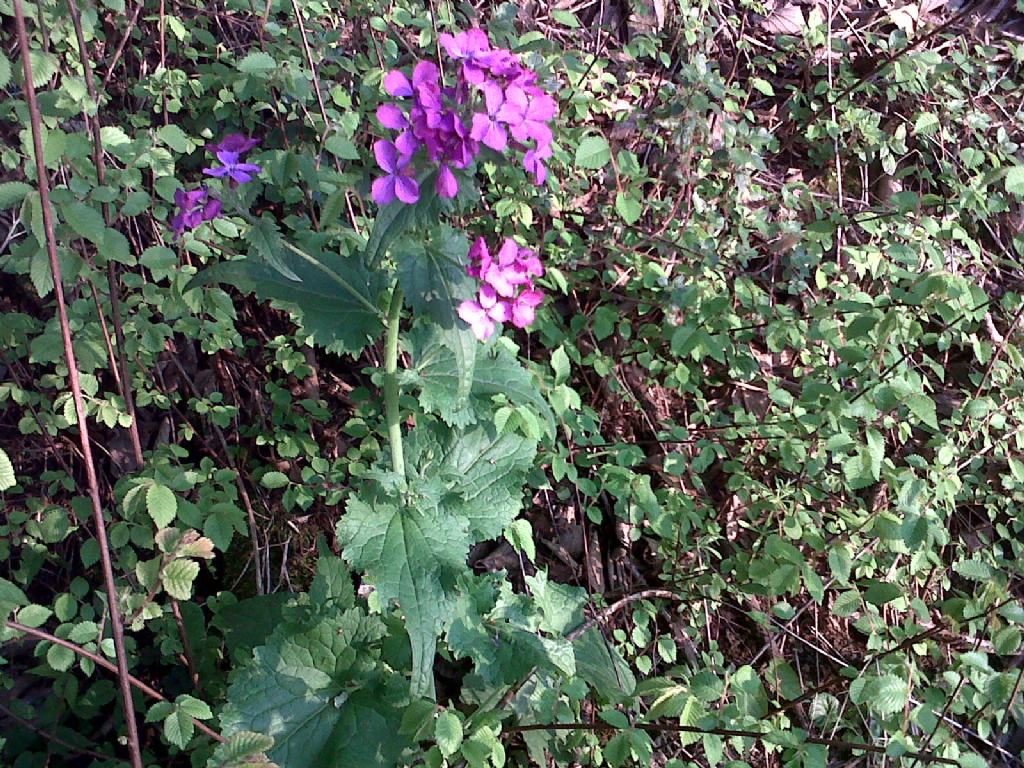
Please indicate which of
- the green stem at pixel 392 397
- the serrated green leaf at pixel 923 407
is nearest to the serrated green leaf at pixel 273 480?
the green stem at pixel 392 397

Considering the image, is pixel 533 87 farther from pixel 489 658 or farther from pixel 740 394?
pixel 740 394

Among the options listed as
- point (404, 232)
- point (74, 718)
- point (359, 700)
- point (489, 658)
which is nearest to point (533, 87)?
point (404, 232)

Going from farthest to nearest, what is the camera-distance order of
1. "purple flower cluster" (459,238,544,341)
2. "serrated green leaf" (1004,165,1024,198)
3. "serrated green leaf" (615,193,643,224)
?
"serrated green leaf" (615,193,643,224) → "serrated green leaf" (1004,165,1024,198) → "purple flower cluster" (459,238,544,341)

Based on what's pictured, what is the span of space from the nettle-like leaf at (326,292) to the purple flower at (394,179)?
0.27m

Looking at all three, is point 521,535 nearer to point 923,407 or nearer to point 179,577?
point 179,577

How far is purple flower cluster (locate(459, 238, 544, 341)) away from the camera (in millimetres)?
1455

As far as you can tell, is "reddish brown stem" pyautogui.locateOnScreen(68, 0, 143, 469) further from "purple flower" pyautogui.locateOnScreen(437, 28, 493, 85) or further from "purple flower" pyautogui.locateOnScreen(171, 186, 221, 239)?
"purple flower" pyautogui.locateOnScreen(437, 28, 493, 85)

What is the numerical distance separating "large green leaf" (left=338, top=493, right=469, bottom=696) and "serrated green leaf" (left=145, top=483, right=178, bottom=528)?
14.7 inches

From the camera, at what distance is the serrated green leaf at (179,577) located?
147cm

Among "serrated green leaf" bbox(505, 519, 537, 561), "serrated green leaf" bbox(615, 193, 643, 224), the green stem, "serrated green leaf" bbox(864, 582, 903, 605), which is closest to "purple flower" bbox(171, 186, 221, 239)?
the green stem

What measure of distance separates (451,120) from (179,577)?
98cm

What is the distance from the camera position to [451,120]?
4.32 feet

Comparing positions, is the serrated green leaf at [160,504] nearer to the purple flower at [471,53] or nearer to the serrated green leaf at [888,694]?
the purple flower at [471,53]

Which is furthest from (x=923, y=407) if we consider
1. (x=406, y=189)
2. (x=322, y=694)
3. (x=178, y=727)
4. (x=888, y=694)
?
(x=178, y=727)
